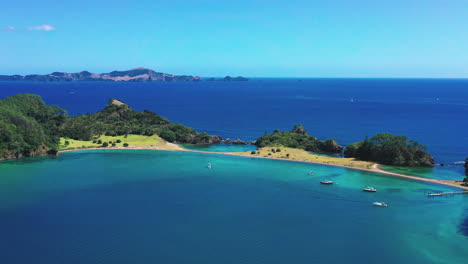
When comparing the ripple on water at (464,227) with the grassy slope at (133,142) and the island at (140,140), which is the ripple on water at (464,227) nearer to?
the island at (140,140)

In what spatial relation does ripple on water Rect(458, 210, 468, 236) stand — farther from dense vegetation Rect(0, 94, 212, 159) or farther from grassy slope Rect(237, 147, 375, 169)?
dense vegetation Rect(0, 94, 212, 159)

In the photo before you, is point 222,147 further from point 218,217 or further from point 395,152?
point 218,217

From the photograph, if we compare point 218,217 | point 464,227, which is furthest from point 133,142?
point 464,227

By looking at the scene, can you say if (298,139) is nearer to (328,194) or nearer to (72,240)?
(328,194)

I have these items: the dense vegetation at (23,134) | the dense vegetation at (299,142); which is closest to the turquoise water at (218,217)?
the dense vegetation at (23,134)

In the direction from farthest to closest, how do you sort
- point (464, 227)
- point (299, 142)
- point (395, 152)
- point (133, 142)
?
point (133, 142)
point (299, 142)
point (395, 152)
point (464, 227)

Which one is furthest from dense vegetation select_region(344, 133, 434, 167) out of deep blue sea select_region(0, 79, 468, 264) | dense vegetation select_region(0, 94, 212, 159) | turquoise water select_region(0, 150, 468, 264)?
dense vegetation select_region(0, 94, 212, 159)

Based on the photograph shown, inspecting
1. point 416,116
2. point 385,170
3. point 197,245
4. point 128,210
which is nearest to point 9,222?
point 128,210
